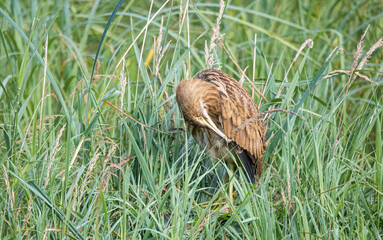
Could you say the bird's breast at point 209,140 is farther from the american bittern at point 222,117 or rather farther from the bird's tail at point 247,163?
the bird's tail at point 247,163

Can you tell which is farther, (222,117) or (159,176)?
(222,117)

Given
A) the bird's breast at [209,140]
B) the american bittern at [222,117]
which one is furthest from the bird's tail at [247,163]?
the bird's breast at [209,140]

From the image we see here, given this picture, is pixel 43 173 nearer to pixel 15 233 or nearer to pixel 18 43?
pixel 15 233

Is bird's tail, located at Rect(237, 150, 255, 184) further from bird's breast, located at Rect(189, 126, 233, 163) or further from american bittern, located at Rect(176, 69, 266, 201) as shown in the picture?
bird's breast, located at Rect(189, 126, 233, 163)

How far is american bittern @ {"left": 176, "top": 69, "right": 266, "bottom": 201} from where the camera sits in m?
3.00

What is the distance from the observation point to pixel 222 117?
3.29 metres

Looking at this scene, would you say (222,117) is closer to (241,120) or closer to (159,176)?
(241,120)

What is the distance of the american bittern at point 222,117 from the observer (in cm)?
300

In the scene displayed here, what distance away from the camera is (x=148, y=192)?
2748mm

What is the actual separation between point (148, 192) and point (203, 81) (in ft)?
2.79

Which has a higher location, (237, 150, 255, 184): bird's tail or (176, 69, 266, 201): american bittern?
(176, 69, 266, 201): american bittern

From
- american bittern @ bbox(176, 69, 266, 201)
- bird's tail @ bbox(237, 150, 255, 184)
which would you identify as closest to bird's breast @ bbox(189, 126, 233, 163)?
american bittern @ bbox(176, 69, 266, 201)

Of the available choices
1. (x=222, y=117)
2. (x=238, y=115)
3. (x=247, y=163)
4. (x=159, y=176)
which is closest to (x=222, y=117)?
(x=222, y=117)

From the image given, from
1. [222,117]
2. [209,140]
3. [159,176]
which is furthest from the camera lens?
[222,117]
